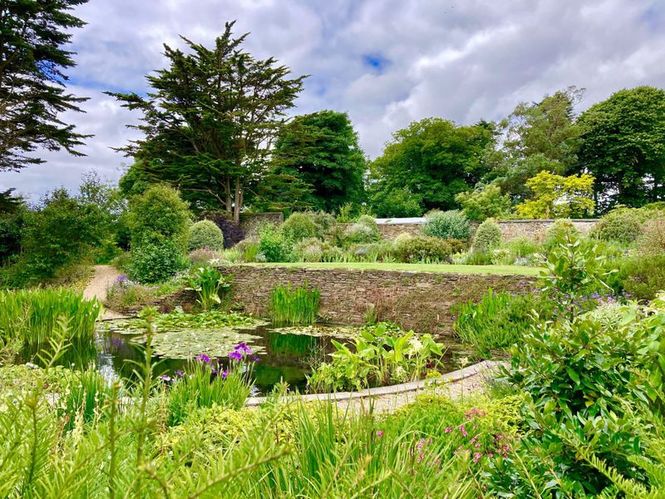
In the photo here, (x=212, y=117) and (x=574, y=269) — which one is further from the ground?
(x=212, y=117)

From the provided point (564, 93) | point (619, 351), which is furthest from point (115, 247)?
A: point (564, 93)

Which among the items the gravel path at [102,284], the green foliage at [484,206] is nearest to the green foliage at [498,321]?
the gravel path at [102,284]

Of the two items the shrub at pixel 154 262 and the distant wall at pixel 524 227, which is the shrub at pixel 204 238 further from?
the distant wall at pixel 524 227

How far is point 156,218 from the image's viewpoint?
38.3 feet

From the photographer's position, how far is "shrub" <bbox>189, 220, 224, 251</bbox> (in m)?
15.3

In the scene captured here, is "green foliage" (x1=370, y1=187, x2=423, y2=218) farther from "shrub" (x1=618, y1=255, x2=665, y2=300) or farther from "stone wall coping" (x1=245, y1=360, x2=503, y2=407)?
"stone wall coping" (x1=245, y1=360, x2=503, y2=407)

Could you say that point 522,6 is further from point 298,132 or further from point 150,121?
point 150,121

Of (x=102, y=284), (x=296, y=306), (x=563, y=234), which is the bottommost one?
(x=296, y=306)

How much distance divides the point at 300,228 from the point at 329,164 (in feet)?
35.5

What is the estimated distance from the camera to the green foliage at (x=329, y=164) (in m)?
26.2

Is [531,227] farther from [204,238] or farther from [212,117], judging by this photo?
[212,117]

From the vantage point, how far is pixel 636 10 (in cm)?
934

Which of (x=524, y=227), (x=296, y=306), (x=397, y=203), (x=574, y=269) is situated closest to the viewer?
(x=574, y=269)

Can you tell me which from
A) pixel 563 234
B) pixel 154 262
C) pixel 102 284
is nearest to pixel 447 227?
pixel 154 262
